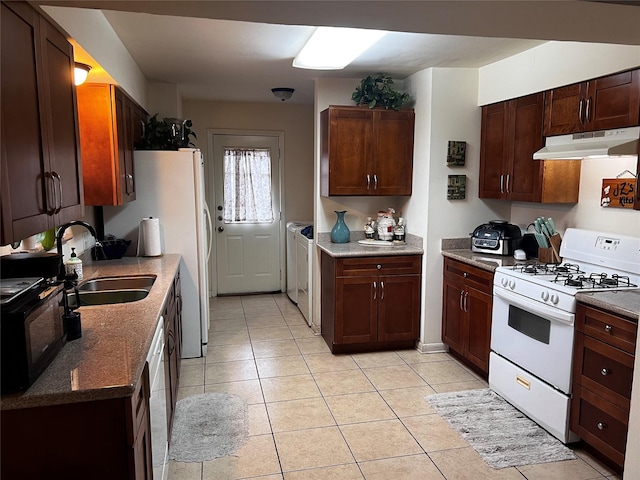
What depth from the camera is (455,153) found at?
3965mm

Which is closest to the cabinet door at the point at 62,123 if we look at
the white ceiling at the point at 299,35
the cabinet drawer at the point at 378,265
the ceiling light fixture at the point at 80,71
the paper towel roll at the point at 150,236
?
the white ceiling at the point at 299,35

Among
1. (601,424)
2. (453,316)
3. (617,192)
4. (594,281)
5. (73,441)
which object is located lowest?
(601,424)

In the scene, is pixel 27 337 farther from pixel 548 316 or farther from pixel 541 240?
pixel 541 240

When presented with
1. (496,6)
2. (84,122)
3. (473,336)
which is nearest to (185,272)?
(84,122)

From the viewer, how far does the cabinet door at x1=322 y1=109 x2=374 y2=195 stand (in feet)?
13.2

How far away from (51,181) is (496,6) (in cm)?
166

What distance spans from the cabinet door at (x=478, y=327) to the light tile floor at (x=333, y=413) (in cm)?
17

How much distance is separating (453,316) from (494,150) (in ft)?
4.60

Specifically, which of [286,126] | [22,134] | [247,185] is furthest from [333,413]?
[286,126]

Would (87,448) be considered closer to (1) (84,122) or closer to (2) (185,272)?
(1) (84,122)

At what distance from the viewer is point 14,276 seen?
1769 millimetres

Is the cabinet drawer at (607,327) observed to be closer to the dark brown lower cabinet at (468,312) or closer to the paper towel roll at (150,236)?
the dark brown lower cabinet at (468,312)

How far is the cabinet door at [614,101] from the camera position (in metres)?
→ 2.57

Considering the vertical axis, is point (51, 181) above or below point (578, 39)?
below
